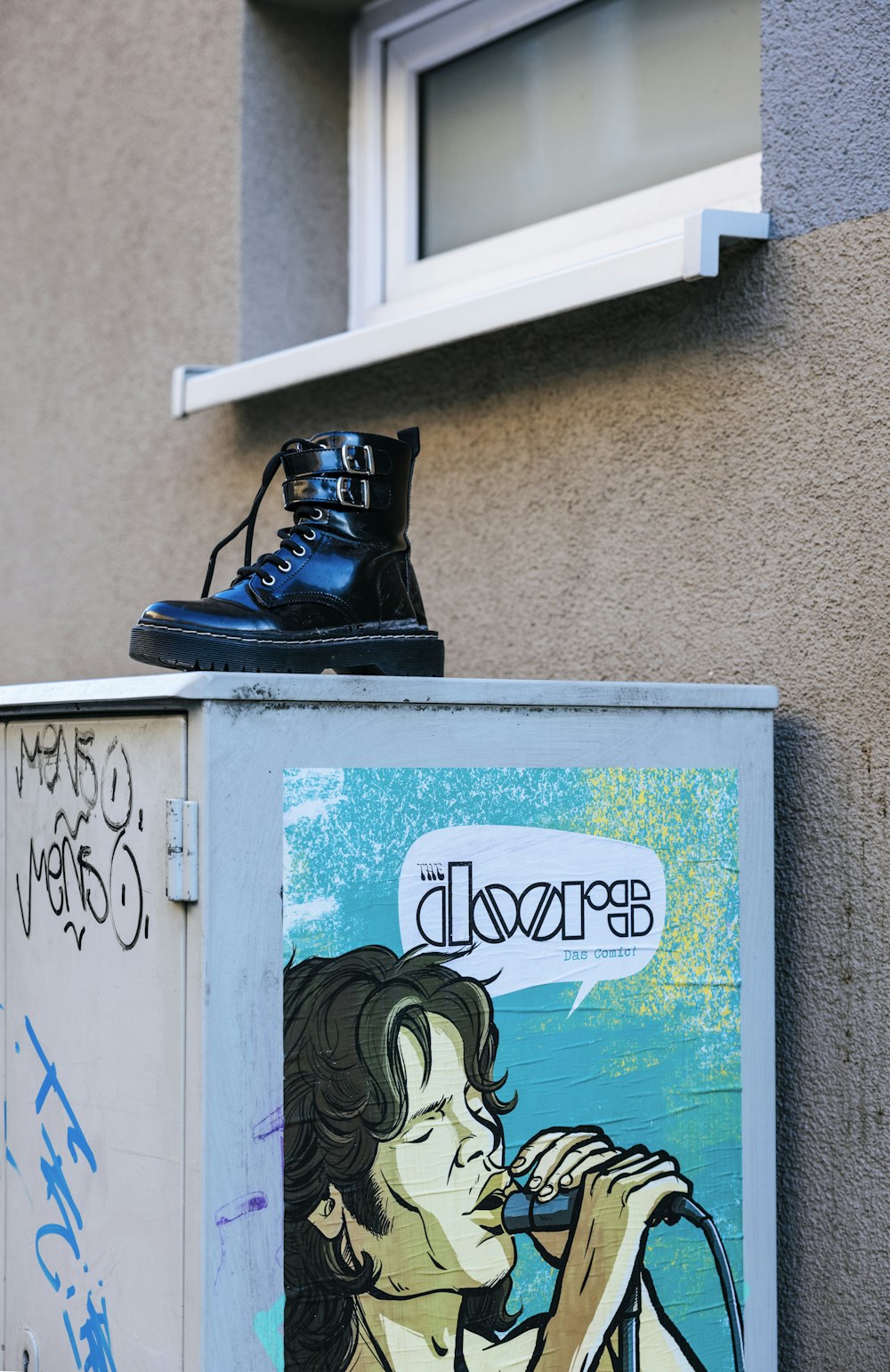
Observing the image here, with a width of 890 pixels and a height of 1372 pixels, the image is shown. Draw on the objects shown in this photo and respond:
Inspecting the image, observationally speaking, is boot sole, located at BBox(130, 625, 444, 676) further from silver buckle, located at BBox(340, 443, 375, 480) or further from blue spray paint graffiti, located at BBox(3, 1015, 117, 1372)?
blue spray paint graffiti, located at BBox(3, 1015, 117, 1372)

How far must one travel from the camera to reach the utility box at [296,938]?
147cm

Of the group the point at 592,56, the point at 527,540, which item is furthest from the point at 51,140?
the point at 527,540

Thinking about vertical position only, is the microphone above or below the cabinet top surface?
below

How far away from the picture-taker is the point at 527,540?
2.50 m

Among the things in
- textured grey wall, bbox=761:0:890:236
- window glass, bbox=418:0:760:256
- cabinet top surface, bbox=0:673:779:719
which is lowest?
cabinet top surface, bbox=0:673:779:719

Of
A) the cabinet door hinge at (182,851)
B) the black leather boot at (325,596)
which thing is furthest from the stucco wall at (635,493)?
the cabinet door hinge at (182,851)

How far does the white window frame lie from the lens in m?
2.68

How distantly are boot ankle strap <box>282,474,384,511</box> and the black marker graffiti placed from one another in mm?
383

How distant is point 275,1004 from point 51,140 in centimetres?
322

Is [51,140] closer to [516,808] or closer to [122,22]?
[122,22]

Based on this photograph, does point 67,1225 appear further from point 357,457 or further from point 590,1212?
point 357,457

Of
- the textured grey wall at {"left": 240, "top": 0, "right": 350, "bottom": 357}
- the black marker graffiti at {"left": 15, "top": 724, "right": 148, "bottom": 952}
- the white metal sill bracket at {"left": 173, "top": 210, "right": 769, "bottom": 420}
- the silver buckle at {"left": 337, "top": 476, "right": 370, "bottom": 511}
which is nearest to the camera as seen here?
the black marker graffiti at {"left": 15, "top": 724, "right": 148, "bottom": 952}

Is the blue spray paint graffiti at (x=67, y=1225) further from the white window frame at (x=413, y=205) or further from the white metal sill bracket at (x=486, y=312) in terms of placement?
the white window frame at (x=413, y=205)

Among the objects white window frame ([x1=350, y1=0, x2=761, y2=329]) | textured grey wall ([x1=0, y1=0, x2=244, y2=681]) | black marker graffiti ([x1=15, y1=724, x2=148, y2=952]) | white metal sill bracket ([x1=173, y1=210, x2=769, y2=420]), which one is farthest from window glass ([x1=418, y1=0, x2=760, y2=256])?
black marker graffiti ([x1=15, y1=724, x2=148, y2=952])
